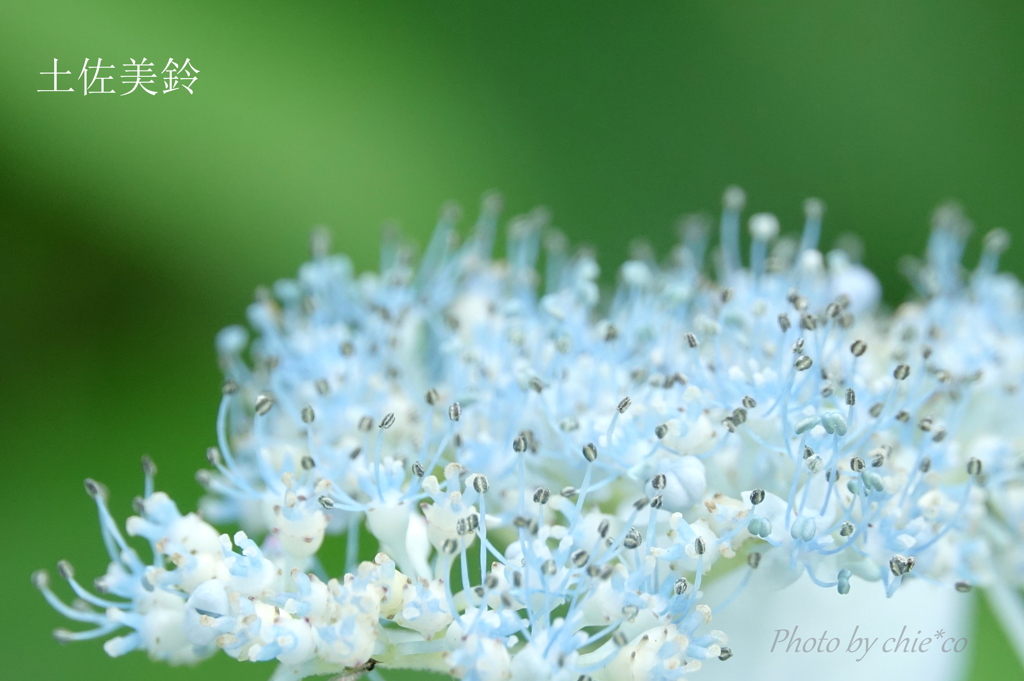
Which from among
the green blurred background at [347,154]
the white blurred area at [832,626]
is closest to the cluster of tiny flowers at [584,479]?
the white blurred area at [832,626]

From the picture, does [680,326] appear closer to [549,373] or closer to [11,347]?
[549,373]

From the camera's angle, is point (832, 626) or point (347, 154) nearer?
point (832, 626)

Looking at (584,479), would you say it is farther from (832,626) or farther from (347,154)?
(347,154)

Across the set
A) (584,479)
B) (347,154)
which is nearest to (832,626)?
(584,479)

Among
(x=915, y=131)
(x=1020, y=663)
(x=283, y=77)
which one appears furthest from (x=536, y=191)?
(x=1020, y=663)

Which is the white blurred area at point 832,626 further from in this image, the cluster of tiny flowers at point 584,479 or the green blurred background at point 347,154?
the green blurred background at point 347,154
